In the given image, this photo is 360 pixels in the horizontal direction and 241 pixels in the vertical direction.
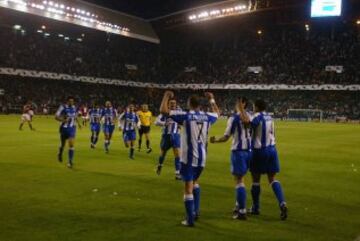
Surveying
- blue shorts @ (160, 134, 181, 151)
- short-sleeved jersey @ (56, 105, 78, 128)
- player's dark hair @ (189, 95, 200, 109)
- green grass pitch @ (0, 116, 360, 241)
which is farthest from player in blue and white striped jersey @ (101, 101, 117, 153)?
player's dark hair @ (189, 95, 200, 109)

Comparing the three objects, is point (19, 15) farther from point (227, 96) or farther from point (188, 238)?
point (188, 238)

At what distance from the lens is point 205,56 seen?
8000cm

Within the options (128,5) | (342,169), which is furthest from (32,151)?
(128,5)

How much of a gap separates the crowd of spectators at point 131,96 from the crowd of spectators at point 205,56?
295 cm

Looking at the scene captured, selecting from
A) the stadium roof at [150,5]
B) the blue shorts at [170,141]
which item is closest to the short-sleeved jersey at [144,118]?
the blue shorts at [170,141]

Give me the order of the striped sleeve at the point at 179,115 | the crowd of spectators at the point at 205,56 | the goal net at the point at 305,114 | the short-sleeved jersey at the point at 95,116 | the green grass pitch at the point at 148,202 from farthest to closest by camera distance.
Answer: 1. the goal net at the point at 305,114
2. the crowd of spectators at the point at 205,56
3. the short-sleeved jersey at the point at 95,116
4. the striped sleeve at the point at 179,115
5. the green grass pitch at the point at 148,202

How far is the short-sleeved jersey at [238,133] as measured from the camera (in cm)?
945

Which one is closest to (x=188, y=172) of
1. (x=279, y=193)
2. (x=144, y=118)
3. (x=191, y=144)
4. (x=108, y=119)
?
(x=191, y=144)

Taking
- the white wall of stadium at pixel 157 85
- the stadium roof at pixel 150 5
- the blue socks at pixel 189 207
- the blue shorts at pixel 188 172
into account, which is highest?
the stadium roof at pixel 150 5

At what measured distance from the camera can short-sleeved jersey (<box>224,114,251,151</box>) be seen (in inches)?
372

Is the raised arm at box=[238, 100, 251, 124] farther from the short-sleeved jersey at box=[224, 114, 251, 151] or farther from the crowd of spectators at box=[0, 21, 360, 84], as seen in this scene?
the crowd of spectators at box=[0, 21, 360, 84]

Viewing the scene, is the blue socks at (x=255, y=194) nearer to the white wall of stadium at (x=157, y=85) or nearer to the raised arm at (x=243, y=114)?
the raised arm at (x=243, y=114)

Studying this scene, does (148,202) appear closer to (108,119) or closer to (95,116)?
(108,119)

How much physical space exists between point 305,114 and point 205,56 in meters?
19.9
